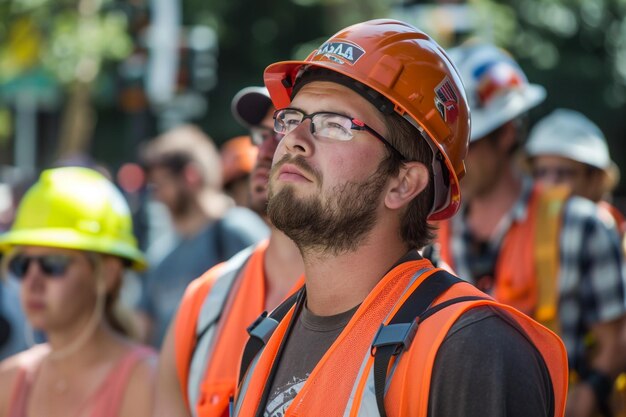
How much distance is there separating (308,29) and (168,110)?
26.5ft

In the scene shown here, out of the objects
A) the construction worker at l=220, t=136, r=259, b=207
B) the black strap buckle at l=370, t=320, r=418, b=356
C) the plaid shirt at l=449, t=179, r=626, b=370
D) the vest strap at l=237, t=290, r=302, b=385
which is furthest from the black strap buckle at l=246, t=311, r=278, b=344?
the construction worker at l=220, t=136, r=259, b=207

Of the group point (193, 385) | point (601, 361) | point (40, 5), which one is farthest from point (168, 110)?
point (193, 385)

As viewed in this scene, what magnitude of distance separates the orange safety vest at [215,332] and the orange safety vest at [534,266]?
1.71m

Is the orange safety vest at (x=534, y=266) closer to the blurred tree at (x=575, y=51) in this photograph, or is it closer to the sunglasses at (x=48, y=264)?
the sunglasses at (x=48, y=264)

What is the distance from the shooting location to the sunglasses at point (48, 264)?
452cm

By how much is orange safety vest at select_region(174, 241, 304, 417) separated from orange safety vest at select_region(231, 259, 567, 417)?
55 centimetres

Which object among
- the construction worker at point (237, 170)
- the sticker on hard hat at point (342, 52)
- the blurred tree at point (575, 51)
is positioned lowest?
the blurred tree at point (575, 51)

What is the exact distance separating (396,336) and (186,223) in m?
5.35

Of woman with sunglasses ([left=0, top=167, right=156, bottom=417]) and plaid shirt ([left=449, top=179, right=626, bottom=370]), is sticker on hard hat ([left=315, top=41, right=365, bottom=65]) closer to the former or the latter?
woman with sunglasses ([left=0, top=167, right=156, bottom=417])

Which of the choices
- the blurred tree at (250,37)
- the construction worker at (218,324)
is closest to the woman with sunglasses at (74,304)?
the construction worker at (218,324)

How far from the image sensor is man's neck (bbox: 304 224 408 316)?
2.90m

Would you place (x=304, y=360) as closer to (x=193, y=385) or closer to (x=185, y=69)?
(x=193, y=385)

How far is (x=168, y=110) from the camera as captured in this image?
1407 cm

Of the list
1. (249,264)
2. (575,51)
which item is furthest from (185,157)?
(575,51)
